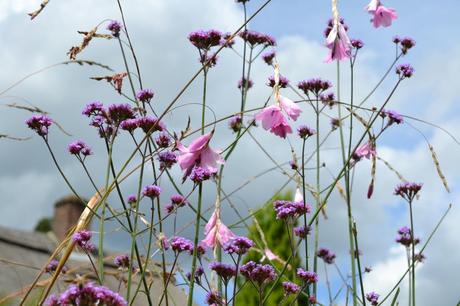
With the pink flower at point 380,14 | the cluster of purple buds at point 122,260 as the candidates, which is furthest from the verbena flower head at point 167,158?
the pink flower at point 380,14

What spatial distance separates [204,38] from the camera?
3.23 meters

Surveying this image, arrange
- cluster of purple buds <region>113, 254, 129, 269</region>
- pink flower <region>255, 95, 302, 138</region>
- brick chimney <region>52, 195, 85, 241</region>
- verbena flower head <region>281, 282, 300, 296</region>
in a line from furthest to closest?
brick chimney <region>52, 195, 85, 241</region> → cluster of purple buds <region>113, 254, 129, 269</region> → verbena flower head <region>281, 282, 300, 296</region> → pink flower <region>255, 95, 302, 138</region>

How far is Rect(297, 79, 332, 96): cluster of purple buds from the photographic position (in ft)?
12.2

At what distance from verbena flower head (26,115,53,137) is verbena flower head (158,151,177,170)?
0.49 meters

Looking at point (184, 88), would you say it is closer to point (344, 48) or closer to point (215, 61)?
point (344, 48)

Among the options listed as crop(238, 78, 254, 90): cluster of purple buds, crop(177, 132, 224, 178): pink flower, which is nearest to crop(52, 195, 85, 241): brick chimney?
crop(238, 78, 254, 90): cluster of purple buds

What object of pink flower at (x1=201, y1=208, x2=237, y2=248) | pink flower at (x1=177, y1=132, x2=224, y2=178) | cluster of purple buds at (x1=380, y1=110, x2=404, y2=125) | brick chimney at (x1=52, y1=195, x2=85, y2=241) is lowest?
pink flower at (x1=201, y1=208, x2=237, y2=248)

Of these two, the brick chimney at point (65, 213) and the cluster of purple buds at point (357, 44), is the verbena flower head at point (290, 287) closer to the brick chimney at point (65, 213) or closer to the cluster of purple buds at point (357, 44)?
the cluster of purple buds at point (357, 44)

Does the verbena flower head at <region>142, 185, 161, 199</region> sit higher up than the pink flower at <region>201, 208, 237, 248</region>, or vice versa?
the verbena flower head at <region>142, 185, 161, 199</region>

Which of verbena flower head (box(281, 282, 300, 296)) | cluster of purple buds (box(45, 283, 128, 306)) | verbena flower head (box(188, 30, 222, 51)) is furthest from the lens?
verbena flower head (box(188, 30, 222, 51))

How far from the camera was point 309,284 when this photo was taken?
10.2 ft

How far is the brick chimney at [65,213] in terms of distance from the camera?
18.7 meters

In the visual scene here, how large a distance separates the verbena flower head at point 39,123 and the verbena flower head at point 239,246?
0.87 metres

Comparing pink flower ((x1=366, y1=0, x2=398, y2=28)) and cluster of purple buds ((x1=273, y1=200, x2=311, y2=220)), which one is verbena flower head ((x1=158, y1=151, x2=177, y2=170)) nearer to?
cluster of purple buds ((x1=273, y1=200, x2=311, y2=220))
